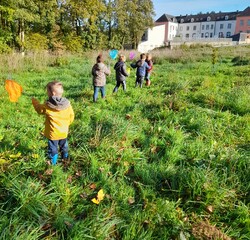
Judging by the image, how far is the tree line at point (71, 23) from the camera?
1855 cm

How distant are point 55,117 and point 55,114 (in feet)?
0.14

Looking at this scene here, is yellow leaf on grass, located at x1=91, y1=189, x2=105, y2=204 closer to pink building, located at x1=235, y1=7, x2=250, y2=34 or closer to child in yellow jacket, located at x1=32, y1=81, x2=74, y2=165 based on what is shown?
child in yellow jacket, located at x1=32, y1=81, x2=74, y2=165

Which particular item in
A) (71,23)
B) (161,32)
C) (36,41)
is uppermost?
(161,32)

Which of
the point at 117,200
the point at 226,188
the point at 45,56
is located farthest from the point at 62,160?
the point at 45,56

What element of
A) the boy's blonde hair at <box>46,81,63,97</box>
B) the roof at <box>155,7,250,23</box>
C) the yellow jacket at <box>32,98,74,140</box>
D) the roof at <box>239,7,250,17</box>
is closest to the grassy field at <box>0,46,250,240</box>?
the yellow jacket at <box>32,98,74,140</box>

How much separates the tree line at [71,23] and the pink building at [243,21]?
45.4 metres

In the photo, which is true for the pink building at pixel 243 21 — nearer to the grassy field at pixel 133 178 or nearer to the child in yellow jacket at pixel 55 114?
the grassy field at pixel 133 178

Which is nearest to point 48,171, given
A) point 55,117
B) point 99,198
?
point 55,117

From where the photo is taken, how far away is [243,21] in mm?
69062

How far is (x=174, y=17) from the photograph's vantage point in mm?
79500

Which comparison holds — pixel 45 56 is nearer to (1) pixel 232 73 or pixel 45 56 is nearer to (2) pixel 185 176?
(1) pixel 232 73

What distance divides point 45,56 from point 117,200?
1339 centimetres

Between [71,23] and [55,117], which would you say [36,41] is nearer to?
[71,23]

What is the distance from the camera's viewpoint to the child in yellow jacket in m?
3.07
